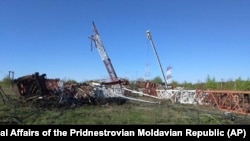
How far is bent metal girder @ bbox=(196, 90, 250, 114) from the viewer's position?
23609mm

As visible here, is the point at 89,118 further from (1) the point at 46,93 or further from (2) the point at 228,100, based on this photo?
(2) the point at 228,100

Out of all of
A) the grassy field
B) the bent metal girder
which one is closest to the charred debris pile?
the grassy field

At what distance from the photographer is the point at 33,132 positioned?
9875 millimetres

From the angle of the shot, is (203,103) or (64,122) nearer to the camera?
(64,122)

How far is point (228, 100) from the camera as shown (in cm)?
2550

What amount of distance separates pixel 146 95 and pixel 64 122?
65.8ft

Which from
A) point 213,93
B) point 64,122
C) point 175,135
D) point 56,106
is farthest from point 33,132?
point 213,93

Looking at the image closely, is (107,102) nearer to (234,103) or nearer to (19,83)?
(19,83)

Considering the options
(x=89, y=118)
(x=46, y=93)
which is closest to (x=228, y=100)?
(x=46, y=93)

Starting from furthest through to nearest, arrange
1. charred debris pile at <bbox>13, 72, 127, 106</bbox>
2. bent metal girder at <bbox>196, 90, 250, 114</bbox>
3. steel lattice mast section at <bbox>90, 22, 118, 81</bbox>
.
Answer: steel lattice mast section at <bbox>90, 22, 118, 81</bbox>, bent metal girder at <bbox>196, 90, 250, 114</bbox>, charred debris pile at <bbox>13, 72, 127, 106</bbox>

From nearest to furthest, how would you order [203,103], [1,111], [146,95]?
[1,111] → [203,103] → [146,95]

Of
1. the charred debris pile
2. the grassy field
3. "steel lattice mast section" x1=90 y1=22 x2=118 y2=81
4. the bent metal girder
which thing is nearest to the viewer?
the grassy field

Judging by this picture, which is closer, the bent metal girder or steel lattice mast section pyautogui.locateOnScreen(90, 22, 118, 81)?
the bent metal girder

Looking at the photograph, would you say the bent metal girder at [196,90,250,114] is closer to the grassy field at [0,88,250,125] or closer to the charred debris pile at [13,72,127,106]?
the grassy field at [0,88,250,125]
